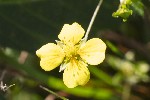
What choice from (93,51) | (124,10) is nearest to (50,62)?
(93,51)

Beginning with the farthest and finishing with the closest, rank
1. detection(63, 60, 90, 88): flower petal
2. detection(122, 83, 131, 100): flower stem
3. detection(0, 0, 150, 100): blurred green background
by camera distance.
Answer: detection(122, 83, 131, 100): flower stem, detection(0, 0, 150, 100): blurred green background, detection(63, 60, 90, 88): flower petal

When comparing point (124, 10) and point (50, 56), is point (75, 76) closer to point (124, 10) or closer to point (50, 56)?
point (50, 56)

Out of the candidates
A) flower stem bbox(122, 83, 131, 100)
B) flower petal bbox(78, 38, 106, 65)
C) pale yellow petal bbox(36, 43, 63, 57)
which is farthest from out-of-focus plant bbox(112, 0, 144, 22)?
flower stem bbox(122, 83, 131, 100)

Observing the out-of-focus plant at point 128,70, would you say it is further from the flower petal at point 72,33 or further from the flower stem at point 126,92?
the flower petal at point 72,33

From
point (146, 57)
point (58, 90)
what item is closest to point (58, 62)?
point (58, 90)

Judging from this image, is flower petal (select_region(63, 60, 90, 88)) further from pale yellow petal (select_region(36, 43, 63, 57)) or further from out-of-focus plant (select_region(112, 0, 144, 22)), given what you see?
out-of-focus plant (select_region(112, 0, 144, 22))

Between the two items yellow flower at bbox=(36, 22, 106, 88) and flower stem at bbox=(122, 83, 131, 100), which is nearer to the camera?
yellow flower at bbox=(36, 22, 106, 88)

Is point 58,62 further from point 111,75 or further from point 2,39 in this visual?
point 111,75
